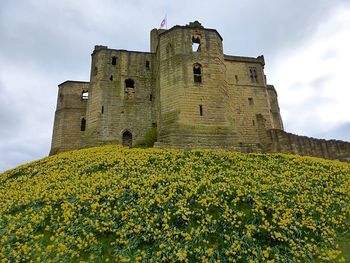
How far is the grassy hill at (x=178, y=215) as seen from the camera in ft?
29.7

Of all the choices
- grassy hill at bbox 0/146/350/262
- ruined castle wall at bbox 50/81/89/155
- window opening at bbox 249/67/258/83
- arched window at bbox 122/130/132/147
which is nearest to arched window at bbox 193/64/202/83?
arched window at bbox 122/130/132/147

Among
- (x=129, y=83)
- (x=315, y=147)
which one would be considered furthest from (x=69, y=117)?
(x=315, y=147)

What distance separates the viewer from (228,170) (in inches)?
618

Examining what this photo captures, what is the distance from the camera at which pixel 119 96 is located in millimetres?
31125

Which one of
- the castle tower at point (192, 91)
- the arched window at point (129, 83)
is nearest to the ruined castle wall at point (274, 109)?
the castle tower at point (192, 91)

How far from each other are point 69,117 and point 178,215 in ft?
90.0

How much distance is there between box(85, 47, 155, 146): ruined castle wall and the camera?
1164 inches

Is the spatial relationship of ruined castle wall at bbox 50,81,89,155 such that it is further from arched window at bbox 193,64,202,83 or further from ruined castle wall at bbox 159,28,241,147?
arched window at bbox 193,64,202,83

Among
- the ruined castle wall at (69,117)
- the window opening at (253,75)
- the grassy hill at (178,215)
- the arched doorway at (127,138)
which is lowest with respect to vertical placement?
the grassy hill at (178,215)

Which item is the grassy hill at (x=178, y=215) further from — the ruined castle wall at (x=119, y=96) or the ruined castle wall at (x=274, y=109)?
the ruined castle wall at (x=274, y=109)

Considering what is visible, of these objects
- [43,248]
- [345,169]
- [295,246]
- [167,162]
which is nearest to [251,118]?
[345,169]

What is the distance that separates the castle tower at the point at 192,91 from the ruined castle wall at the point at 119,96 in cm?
552

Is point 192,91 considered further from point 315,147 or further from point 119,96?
point 315,147

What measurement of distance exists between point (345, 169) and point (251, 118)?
52.9 ft
